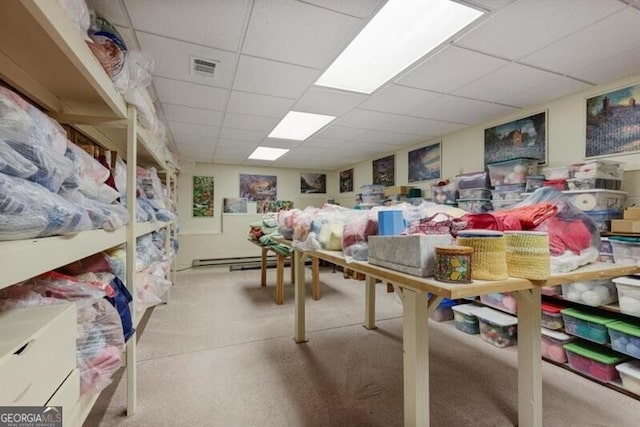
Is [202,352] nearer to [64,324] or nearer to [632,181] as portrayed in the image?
[64,324]

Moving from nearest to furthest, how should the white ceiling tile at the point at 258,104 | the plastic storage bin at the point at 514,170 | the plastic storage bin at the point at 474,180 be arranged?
the white ceiling tile at the point at 258,104
the plastic storage bin at the point at 514,170
the plastic storage bin at the point at 474,180

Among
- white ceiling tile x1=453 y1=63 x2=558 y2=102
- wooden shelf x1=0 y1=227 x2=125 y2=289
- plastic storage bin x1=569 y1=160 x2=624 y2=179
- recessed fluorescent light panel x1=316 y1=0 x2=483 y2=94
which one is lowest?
wooden shelf x1=0 y1=227 x2=125 y2=289

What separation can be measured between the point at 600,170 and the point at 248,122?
327 cm

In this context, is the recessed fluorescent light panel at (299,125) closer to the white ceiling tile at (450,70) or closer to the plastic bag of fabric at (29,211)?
the white ceiling tile at (450,70)

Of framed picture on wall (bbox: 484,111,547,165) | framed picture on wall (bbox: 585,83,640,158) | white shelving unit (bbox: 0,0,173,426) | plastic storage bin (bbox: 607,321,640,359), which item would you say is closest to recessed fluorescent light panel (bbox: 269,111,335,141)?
framed picture on wall (bbox: 484,111,547,165)

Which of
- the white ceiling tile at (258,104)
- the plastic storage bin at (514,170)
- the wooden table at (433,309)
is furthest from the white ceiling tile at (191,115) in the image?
the plastic storage bin at (514,170)

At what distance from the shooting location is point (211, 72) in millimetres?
2178

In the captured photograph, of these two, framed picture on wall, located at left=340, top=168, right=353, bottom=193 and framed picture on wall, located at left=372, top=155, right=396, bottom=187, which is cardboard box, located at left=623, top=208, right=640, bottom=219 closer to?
framed picture on wall, located at left=372, top=155, right=396, bottom=187

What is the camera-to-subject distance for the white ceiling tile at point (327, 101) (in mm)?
2570

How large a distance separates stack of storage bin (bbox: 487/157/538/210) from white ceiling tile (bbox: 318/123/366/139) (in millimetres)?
1656

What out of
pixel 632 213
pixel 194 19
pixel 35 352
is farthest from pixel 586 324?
pixel 194 19

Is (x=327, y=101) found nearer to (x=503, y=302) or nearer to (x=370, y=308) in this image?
(x=370, y=308)

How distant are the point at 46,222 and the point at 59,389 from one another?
438 millimetres

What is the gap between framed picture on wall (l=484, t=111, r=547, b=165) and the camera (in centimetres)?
279
